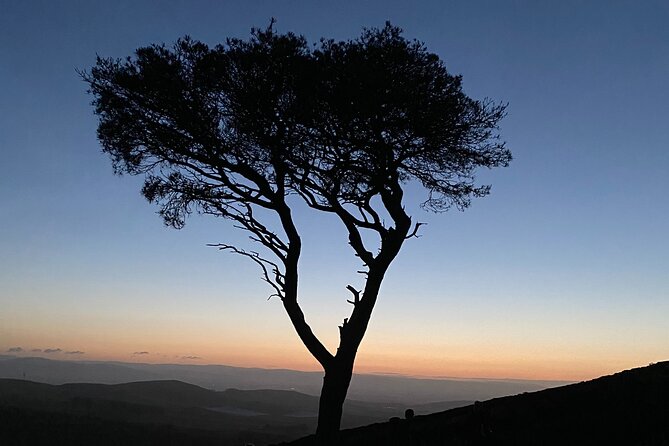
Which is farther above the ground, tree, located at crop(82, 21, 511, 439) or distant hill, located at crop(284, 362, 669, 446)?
tree, located at crop(82, 21, 511, 439)

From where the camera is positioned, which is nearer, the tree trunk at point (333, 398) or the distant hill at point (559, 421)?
the distant hill at point (559, 421)

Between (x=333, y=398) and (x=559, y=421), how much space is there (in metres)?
4.55

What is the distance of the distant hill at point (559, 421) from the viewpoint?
1013 cm

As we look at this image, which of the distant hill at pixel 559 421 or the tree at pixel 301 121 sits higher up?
the tree at pixel 301 121

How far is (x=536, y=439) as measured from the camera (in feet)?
35.2

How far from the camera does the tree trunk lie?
12.9 metres

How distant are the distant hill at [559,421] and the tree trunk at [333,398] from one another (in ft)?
1.25

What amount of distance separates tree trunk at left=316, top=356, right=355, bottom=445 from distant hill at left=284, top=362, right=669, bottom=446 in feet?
1.25

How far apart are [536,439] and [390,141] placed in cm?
717

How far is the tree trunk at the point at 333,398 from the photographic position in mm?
12891

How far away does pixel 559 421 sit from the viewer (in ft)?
38.7

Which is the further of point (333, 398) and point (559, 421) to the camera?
point (333, 398)

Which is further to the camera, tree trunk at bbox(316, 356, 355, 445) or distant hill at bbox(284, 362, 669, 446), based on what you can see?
tree trunk at bbox(316, 356, 355, 445)

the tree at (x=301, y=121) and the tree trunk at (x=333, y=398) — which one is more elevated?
the tree at (x=301, y=121)
